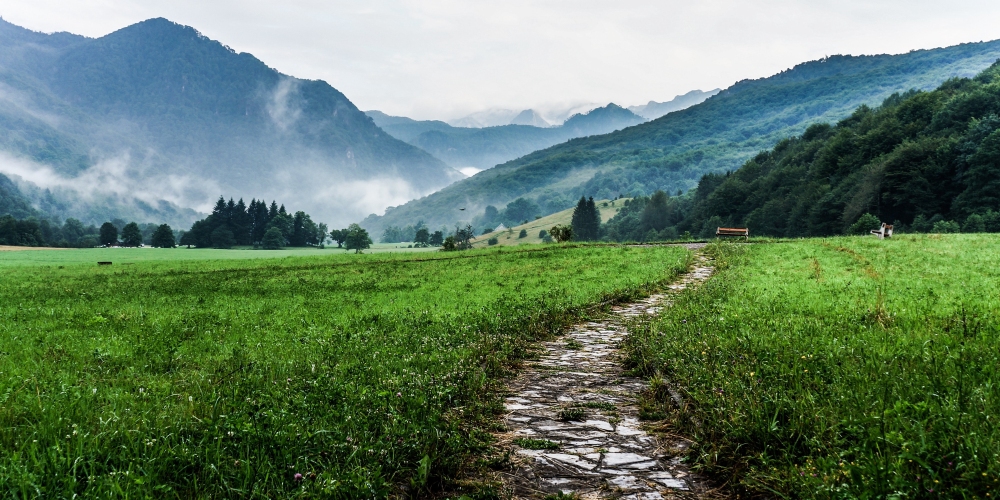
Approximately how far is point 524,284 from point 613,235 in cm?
17362

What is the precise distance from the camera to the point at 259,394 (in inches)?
299

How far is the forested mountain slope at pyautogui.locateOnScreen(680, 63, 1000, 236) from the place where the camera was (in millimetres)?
81250

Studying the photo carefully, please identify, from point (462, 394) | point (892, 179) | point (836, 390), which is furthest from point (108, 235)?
point (836, 390)

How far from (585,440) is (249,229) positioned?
170163mm

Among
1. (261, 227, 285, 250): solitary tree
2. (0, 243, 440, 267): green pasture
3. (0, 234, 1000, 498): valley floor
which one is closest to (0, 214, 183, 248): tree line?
(261, 227, 285, 250): solitary tree

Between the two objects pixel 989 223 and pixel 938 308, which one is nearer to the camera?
pixel 938 308

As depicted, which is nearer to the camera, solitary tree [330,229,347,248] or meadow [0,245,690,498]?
meadow [0,245,690,498]

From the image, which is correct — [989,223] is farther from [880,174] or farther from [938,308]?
[938,308]

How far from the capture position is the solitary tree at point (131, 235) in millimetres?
150625

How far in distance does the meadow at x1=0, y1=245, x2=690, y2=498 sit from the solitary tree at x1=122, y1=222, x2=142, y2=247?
154 metres

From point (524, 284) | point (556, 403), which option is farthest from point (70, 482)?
point (524, 284)

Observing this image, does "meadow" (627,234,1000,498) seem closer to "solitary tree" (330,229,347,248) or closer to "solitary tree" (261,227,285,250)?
"solitary tree" (261,227,285,250)

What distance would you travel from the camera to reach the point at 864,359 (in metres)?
7.90

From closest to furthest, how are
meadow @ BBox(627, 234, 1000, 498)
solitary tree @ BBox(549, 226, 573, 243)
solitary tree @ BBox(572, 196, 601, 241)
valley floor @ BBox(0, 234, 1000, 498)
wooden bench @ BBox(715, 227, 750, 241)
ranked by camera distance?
meadow @ BBox(627, 234, 1000, 498), valley floor @ BBox(0, 234, 1000, 498), wooden bench @ BBox(715, 227, 750, 241), solitary tree @ BBox(549, 226, 573, 243), solitary tree @ BBox(572, 196, 601, 241)
